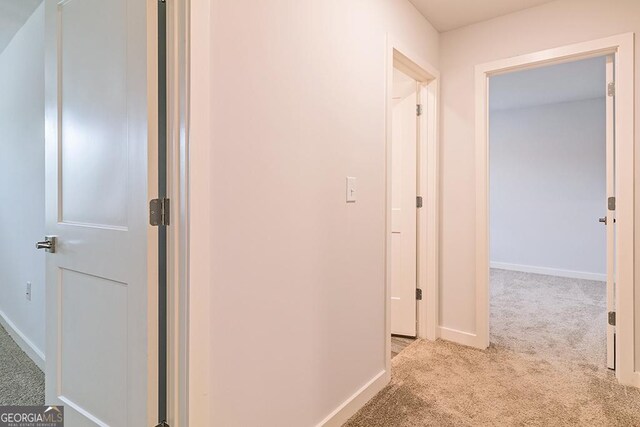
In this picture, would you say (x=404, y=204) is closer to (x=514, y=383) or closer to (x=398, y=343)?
(x=398, y=343)

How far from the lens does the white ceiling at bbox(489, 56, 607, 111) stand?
3.75 m

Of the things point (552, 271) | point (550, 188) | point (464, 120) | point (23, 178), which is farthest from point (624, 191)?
point (23, 178)

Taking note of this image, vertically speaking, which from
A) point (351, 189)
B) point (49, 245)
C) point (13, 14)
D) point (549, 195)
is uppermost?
point (13, 14)

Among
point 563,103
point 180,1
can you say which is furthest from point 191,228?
point 563,103

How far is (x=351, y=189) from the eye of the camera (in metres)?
1.86

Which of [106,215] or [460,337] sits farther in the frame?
[460,337]

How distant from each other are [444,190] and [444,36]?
1.24 meters

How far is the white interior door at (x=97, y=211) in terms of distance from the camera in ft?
4.02

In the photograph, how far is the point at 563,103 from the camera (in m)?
5.07

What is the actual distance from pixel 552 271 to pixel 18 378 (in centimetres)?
610

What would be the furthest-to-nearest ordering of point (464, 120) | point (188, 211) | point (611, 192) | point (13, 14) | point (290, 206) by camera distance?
point (464, 120) < point (13, 14) < point (611, 192) < point (290, 206) < point (188, 211)

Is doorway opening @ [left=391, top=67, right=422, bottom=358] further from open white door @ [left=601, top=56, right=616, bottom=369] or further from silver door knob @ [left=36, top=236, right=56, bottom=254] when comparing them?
silver door knob @ [left=36, top=236, right=56, bottom=254]

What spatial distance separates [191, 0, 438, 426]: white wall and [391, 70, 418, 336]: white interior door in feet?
2.57

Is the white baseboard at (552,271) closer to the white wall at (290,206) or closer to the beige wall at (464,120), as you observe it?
the beige wall at (464,120)
